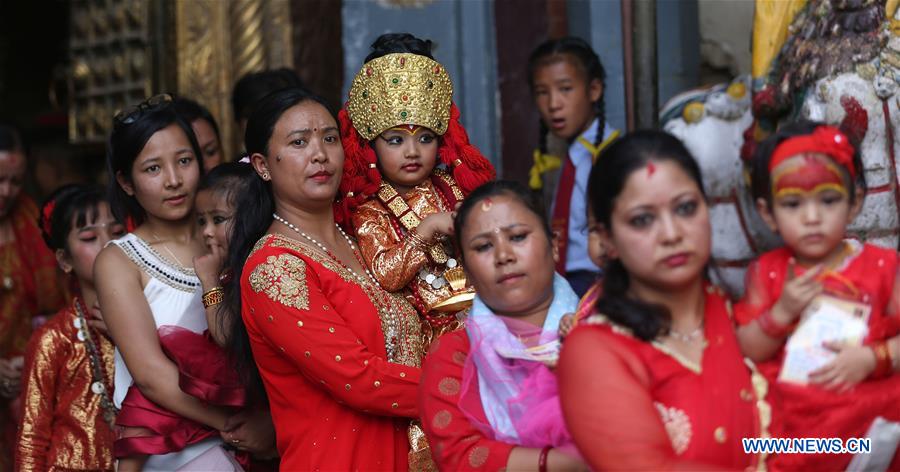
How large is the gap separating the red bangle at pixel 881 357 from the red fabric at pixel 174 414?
1.95 metres

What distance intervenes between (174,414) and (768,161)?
2.09m

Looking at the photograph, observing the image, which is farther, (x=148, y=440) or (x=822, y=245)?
(x=148, y=440)

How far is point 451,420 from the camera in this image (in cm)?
279

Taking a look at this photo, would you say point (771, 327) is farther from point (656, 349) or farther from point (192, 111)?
point (192, 111)

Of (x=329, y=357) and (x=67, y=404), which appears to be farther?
(x=67, y=404)

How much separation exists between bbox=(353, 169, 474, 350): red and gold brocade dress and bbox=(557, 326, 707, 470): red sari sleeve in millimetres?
1124

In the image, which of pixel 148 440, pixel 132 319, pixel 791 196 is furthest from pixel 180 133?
pixel 791 196

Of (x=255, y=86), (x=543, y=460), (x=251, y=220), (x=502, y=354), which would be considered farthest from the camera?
(x=255, y=86)

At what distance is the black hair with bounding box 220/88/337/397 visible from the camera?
3451mm

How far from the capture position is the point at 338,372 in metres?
3.15

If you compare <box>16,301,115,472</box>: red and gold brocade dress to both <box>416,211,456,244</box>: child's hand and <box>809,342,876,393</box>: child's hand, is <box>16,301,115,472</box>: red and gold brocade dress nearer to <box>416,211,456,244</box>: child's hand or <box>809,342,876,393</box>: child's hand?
<box>416,211,456,244</box>: child's hand

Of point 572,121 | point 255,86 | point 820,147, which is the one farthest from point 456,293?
point 255,86

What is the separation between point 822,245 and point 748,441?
0.44m

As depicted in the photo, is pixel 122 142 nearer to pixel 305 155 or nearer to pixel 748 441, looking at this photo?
pixel 305 155
